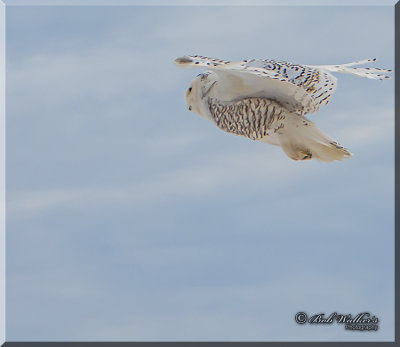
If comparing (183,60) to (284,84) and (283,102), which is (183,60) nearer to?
(284,84)

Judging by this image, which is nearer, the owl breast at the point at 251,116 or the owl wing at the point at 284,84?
the owl wing at the point at 284,84

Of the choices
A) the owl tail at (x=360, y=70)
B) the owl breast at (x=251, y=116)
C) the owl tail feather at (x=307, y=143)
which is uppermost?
the owl tail at (x=360, y=70)

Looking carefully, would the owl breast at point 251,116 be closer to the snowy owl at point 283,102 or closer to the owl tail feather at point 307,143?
the snowy owl at point 283,102

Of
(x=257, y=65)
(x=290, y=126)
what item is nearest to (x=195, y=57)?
(x=257, y=65)

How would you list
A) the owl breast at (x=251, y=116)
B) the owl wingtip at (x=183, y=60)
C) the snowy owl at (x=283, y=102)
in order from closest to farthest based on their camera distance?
the owl wingtip at (x=183, y=60) < the snowy owl at (x=283, y=102) < the owl breast at (x=251, y=116)

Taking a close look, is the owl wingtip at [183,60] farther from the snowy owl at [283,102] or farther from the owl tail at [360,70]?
the owl tail at [360,70]

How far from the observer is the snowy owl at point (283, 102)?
6891 millimetres

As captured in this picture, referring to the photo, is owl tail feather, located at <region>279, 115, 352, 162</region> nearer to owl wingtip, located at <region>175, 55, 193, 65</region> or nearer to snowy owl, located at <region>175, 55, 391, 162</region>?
snowy owl, located at <region>175, 55, 391, 162</region>

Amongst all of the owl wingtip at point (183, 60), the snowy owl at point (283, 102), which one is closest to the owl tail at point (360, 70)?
the snowy owl at point (283, 102)

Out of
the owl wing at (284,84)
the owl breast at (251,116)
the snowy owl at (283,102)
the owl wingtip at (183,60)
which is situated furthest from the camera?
the owl breast at (251,116)

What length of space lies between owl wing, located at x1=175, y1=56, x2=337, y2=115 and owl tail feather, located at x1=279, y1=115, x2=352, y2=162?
0.14m

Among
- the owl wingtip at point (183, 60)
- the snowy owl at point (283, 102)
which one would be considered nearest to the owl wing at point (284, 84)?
the snowy owl at point (283, 102)

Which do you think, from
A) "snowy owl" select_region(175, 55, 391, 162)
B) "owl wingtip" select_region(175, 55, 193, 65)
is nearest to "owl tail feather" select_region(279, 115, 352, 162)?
"snowy owl" select_region(175, 55, 391, 162)

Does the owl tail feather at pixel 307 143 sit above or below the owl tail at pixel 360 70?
below
